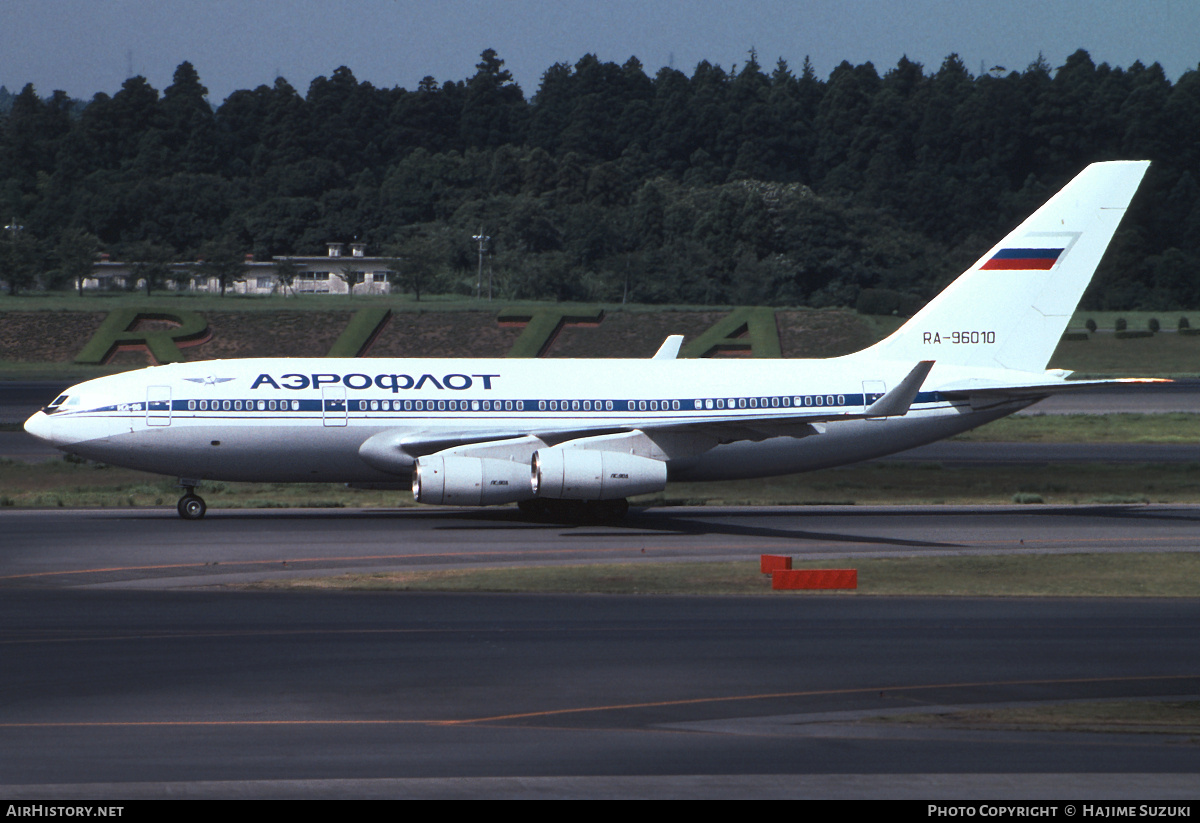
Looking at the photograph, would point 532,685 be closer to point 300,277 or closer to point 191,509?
point 191,509

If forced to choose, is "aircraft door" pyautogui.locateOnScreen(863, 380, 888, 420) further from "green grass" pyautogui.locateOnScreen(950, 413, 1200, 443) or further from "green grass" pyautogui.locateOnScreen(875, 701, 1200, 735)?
"green grass" pyautogui.locateOnScreen(875, 701, 1200, 735)

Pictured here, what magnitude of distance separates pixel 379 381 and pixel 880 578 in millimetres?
16269

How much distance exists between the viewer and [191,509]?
3941 cm

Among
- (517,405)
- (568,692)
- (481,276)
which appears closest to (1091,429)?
(517,405)

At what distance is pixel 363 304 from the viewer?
146m

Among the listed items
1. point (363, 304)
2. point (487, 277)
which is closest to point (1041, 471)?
point (363, 304)

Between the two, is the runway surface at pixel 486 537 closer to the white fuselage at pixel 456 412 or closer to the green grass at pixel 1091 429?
the white fuselage at pixel 456 412

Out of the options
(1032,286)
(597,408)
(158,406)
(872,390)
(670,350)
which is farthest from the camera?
(670,350)

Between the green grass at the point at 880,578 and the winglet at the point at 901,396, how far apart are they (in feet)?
17.6

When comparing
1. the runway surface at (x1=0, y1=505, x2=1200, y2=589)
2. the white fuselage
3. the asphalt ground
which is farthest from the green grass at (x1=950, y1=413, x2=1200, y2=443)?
the asphalt ground

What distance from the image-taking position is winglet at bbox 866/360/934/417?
35.8m

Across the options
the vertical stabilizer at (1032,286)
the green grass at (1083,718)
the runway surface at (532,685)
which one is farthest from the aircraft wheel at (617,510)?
the green grass at (1083,718)

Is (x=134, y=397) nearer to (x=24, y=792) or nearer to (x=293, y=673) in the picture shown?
(x=293, y=673)

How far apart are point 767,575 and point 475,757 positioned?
1521cm
